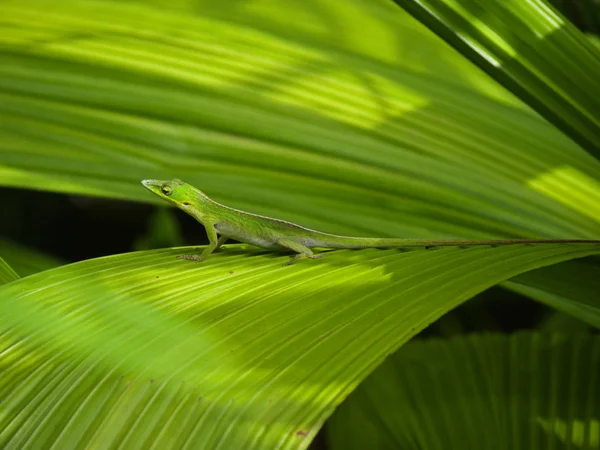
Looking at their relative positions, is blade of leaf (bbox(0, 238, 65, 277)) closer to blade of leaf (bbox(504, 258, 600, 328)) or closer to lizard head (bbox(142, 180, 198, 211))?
lizard head (bbox(142, 180, 198, 211))

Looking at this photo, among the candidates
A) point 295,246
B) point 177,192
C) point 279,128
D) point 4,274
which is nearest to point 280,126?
point 279,128

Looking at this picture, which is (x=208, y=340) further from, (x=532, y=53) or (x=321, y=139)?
(x=532, y=53)

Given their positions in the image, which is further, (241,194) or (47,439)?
(241,194)

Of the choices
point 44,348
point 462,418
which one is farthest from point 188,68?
point 462,418

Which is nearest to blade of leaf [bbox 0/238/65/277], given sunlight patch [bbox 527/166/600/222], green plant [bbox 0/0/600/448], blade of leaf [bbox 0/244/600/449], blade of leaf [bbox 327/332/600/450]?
green plant [bbox 0/0/600/448]

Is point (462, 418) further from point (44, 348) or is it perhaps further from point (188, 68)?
point (44, 348)

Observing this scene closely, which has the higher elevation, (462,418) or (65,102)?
(65,102)
